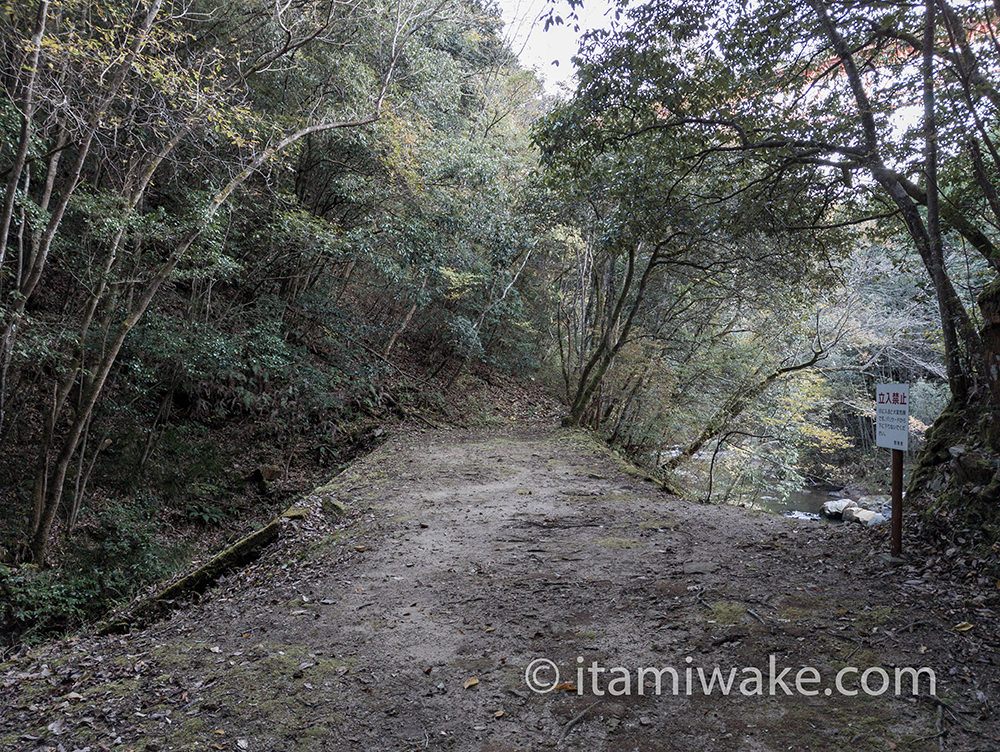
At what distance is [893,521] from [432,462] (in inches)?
269

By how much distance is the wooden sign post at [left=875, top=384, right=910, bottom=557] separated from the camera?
13.2 ft

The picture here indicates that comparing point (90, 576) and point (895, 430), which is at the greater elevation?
point (895, 430)

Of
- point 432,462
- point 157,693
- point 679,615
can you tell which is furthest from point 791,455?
point 157,693

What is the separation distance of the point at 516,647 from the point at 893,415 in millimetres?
3260

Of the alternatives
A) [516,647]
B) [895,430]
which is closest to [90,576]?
[516,647]

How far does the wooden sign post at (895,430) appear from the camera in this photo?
13.2 ft

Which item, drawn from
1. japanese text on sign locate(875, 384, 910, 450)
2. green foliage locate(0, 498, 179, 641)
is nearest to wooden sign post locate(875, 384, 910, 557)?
japanese text on sign locate(875, 384, 910, 450)

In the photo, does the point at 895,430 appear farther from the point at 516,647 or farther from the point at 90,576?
the point at 90,576

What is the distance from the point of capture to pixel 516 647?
3439 mm

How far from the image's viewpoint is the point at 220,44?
9.42 meters

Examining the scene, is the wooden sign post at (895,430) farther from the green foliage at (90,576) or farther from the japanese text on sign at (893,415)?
the green foliage at (90,576)

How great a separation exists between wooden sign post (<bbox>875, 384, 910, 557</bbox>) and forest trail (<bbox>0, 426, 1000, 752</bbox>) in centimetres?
40

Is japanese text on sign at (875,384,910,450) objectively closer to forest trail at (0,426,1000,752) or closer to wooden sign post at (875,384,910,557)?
wooden sign post at (875,384,910,557)

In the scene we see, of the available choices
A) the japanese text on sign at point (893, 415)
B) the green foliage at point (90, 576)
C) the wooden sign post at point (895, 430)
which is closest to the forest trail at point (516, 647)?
the wooden sign post at point (895, 430)
